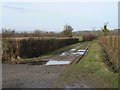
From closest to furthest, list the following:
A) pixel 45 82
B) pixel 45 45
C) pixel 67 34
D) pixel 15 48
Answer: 1. pixel 45 82
2. pixel 15 48
3. pixel 45 45
4. pixel 67 34

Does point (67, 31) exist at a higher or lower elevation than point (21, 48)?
higher

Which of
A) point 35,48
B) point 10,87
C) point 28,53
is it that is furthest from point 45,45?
point 10,87

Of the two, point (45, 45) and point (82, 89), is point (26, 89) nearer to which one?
point (82, 89)

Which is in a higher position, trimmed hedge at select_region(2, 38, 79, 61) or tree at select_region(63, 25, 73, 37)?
tree at select_region(63, 25, 73, 37)

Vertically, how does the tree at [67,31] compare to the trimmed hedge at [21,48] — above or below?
above

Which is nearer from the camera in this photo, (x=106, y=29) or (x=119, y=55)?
(x=119, y=55)

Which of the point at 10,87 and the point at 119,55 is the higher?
the point at 119,55

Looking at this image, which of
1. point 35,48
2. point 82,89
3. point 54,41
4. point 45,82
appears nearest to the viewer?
point 82,89

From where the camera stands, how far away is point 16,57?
27047 millimetres

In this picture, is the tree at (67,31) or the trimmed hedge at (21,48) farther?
the tree at (67,31)

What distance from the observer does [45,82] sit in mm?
12914

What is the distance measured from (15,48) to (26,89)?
16.2 meters

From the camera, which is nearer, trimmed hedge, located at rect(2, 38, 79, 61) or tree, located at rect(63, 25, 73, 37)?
trimmed hedge, located at rect(2, 38, 79, 61)

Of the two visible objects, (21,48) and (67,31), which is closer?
(21,48)
